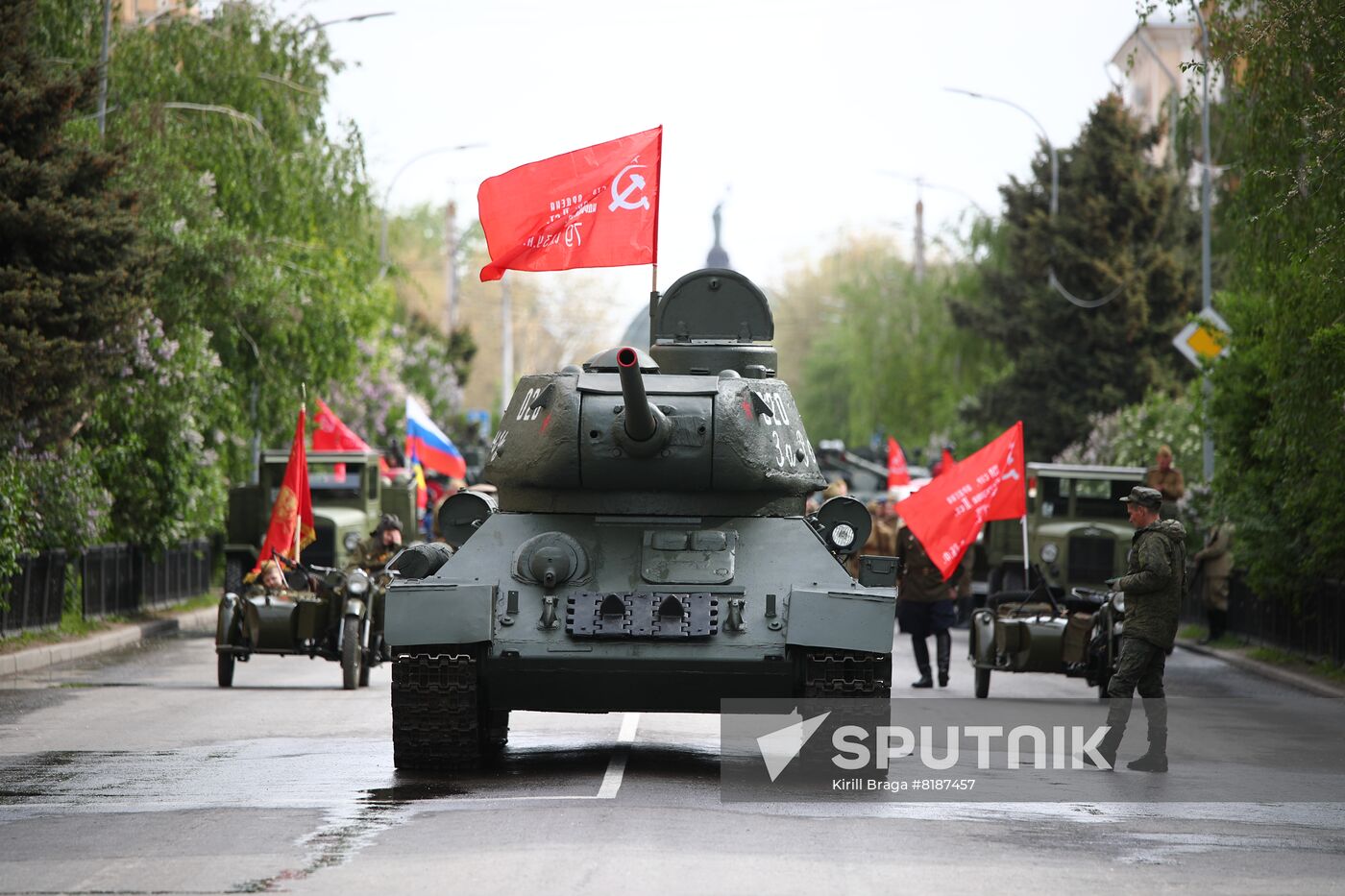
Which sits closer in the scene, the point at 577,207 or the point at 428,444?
the point at 577,207

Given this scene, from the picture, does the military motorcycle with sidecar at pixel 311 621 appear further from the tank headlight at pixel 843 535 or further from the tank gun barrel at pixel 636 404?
the tank headlight at pixel 843 535

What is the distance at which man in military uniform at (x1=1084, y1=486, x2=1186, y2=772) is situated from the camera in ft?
44.4

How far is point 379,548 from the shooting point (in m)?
20.2

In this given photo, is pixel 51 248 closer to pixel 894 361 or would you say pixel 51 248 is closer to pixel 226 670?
pixel 226 670

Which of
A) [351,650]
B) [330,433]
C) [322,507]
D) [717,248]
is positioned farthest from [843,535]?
[717,248]

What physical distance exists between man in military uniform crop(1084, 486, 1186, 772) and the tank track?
2.00 metres

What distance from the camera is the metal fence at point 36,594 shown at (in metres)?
22.4

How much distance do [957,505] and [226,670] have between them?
6714 mm

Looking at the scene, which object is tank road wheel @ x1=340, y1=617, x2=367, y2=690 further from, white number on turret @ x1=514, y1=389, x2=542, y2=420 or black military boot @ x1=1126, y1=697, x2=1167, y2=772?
black military boot @ x1=1126, y1=697, x2=1167, y2=772

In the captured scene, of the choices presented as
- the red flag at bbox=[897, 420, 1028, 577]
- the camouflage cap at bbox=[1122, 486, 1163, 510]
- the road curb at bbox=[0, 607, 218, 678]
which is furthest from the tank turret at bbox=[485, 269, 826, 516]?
the road curb at bbox=[0, 607, 218, 678]

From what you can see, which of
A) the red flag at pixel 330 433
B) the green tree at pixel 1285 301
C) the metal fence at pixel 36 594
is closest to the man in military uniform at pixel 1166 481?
Result: the green tree at pixel 1285 301

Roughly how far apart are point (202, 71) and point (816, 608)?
19255 mm

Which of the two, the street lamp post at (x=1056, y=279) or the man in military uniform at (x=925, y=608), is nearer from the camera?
the man in military uniform at (x=925, y=608)

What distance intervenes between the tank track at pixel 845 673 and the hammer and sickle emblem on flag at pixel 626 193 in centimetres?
525
